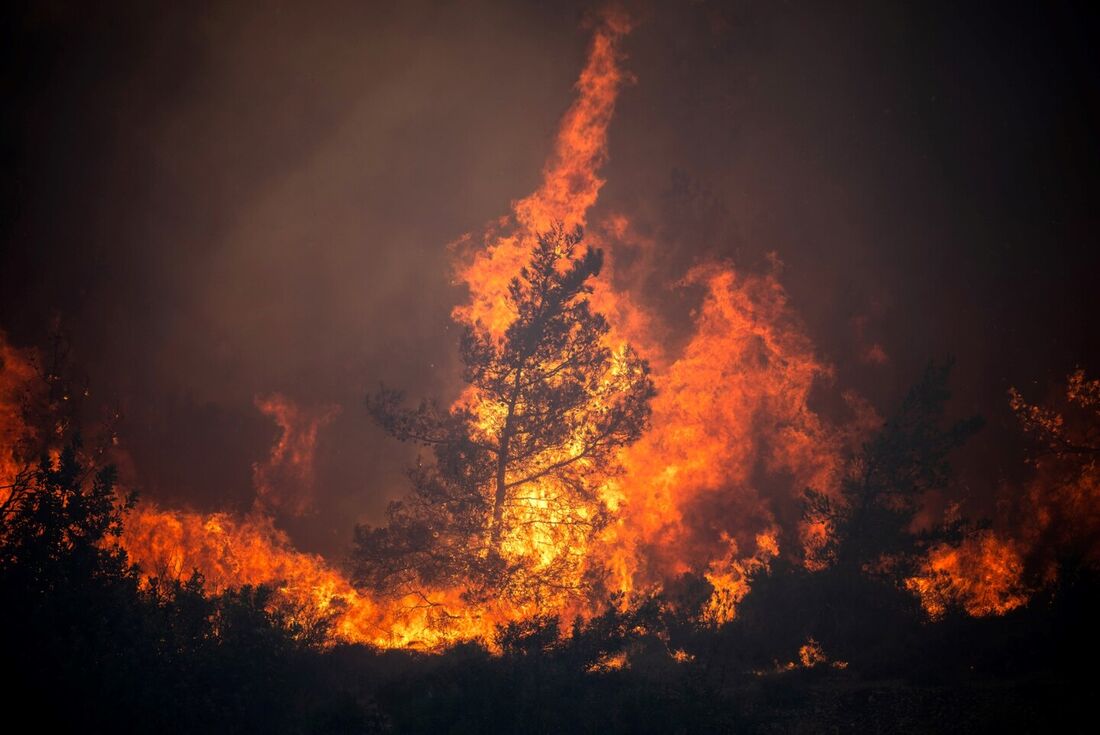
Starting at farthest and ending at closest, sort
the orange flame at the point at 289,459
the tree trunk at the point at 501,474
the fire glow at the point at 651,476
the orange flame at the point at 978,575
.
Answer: the orange flame at the point at 289,459 → the orange flame at the point at 978,575 → the fire glow at the point at 651,476 → the tree trunk at the point at 501,474

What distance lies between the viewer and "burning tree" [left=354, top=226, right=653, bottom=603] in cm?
1627

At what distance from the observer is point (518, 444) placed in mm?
17234

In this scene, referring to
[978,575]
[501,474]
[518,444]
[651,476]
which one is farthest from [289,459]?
[978,575]

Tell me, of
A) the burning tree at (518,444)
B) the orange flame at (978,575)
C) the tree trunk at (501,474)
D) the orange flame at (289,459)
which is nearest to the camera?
the burning tree at (518,444)

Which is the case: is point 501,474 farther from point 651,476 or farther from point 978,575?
A: point 978,575

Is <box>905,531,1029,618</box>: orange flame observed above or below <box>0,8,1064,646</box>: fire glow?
below

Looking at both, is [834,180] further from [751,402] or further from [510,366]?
[510,366]

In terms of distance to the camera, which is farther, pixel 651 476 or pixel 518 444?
pixel 651 476

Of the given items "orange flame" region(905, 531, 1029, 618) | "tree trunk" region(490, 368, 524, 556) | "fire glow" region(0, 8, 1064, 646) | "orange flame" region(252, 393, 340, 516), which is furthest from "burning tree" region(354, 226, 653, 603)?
"orange flame" region(905, 531, 1029, 618)

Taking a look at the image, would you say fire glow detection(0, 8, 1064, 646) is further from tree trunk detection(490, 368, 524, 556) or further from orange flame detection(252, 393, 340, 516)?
tree trunk detection(490, 368, 524, 556)

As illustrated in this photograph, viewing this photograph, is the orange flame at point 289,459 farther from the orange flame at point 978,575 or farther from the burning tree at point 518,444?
the orange flame at point 978,575

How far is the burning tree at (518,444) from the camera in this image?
16266 millimetres

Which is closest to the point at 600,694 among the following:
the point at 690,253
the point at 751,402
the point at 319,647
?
the point at 319,647

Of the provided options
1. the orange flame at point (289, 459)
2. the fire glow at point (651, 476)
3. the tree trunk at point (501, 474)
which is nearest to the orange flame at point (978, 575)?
the fire glow at point (651, 476)
